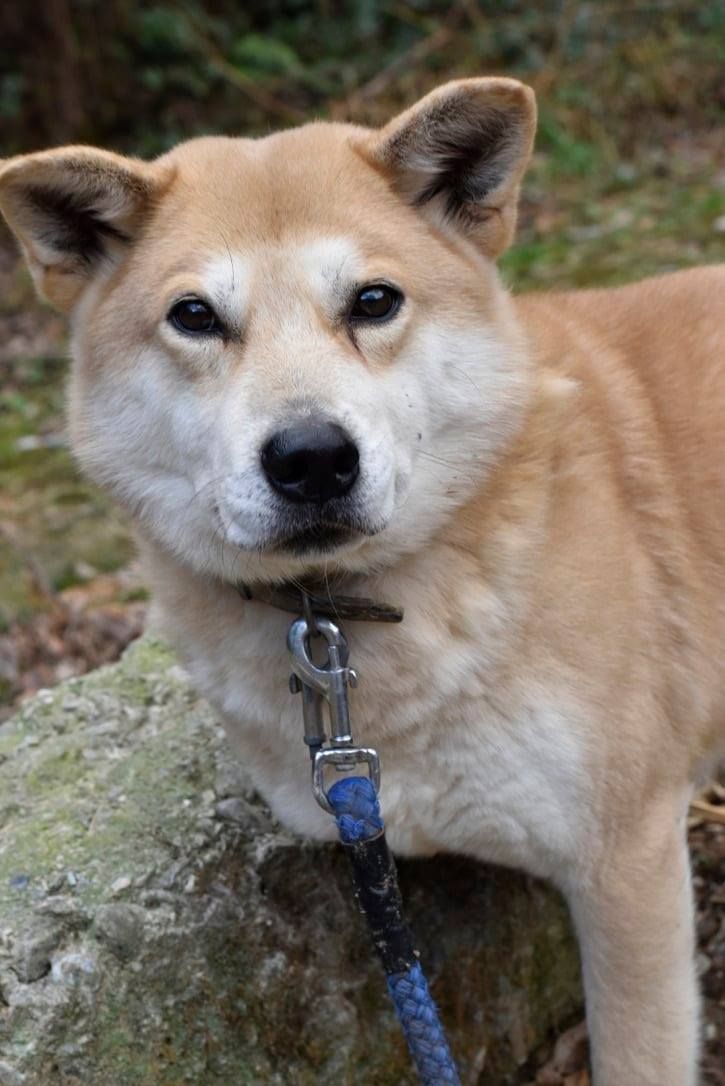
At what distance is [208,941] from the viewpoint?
2.39 metres

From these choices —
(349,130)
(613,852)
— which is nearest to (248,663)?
(613,852)

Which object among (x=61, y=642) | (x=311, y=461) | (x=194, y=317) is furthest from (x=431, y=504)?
(x=61, y=642)

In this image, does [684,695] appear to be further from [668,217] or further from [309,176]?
[668,217]

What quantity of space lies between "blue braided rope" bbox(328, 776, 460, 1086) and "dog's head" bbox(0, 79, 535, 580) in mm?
396

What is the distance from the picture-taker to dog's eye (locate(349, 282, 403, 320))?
2.05 meters

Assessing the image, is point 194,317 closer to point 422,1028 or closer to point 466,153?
point 466,153

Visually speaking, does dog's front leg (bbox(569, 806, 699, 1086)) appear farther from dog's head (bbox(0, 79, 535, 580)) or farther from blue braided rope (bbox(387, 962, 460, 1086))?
dog's head (bbox(0, 79, 535, 580))

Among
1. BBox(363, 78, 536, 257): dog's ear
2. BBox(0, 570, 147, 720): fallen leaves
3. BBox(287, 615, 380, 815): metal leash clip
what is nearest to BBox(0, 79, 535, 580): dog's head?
BBox(363, 78, 536, 257): dog's ear

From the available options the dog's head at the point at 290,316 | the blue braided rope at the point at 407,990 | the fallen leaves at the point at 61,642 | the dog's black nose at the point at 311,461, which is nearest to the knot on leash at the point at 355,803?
the blue braided rope at the point at 407,990

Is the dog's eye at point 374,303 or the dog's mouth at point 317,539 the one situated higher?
the dog's eye at point 374,303

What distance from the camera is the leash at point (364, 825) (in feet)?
6.47

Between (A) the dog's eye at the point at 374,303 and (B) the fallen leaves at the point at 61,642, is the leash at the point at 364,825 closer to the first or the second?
(A) the dog's eye at the point at 374,303

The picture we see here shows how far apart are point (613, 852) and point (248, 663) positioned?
756 millimetres

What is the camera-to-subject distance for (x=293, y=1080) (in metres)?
2.40
